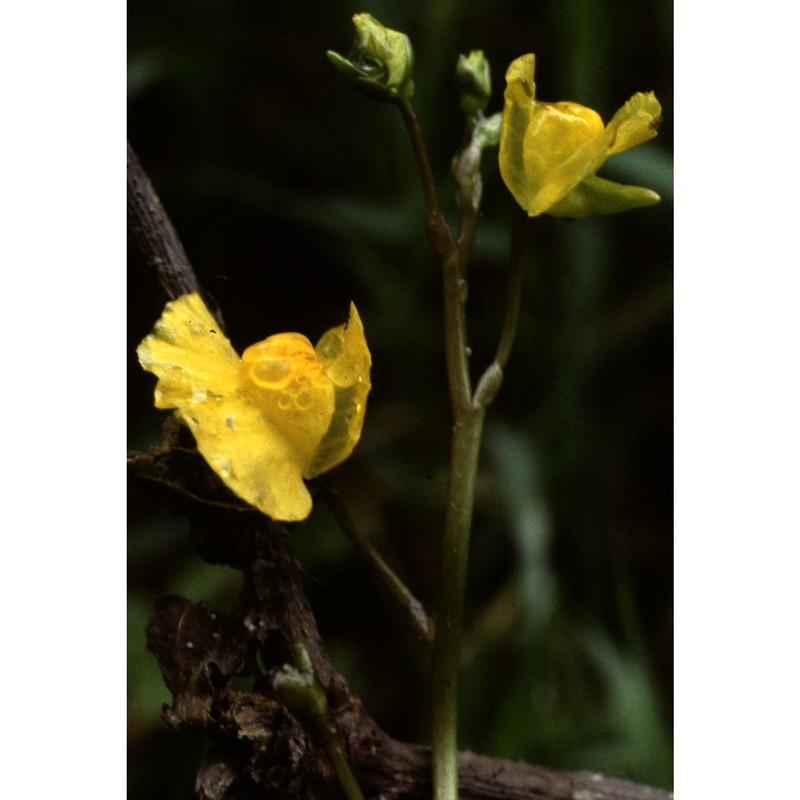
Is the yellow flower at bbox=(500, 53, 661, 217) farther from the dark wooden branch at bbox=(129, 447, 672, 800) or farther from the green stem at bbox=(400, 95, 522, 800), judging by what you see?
the dark wooden branch at bbox=(129, 447, 672, 800)

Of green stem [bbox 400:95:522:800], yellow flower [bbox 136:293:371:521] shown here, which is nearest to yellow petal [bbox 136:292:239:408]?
yellow flower [bbox 136:293:371:521]

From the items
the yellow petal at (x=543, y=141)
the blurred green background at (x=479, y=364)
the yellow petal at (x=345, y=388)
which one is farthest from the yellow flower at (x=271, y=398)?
the blurred green background at (x=479, y=364)

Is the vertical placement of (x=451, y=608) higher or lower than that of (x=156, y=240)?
lower

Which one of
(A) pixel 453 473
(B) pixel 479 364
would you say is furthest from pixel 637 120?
(B) pixel 479 364

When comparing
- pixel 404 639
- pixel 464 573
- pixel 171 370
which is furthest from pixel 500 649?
pixel 171 370

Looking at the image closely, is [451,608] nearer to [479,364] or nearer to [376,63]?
[376,63]

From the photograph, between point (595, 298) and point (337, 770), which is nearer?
point (337, 770)

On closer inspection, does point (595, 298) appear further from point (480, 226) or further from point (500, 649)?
point (500, 649)
